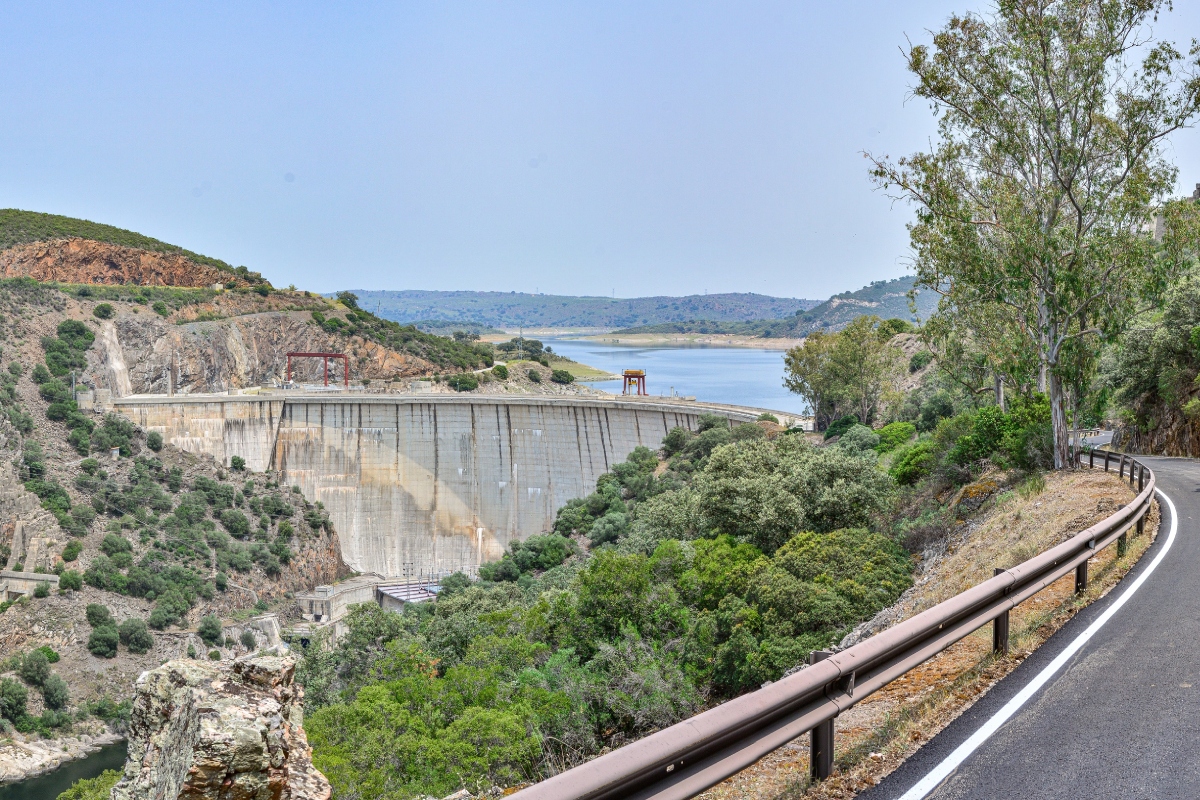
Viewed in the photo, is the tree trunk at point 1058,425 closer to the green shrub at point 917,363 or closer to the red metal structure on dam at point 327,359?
the green shrub at point 917,363

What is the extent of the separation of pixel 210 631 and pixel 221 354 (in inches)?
1550

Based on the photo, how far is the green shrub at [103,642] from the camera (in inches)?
1836

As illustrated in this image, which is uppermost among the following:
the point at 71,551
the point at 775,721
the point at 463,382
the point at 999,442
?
the point at 775,721

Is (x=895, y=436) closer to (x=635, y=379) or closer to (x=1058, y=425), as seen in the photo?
(x=1058, y=425)

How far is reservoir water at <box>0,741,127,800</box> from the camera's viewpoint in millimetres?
37406

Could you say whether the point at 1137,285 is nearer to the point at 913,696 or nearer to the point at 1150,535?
the point at 1150,535

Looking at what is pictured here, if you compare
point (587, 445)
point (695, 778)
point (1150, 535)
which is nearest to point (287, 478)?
point (587, 445)

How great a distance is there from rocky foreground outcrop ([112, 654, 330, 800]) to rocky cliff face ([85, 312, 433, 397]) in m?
71.6

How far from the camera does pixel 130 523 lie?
184 feet

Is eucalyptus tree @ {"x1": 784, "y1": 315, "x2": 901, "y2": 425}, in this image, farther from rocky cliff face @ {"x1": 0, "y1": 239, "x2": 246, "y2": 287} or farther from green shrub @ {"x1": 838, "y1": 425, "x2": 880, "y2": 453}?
rocky cliff face @ {"x1": 0, "y1": 239, "x2": 246, "y2": 287}

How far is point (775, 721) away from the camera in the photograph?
4.17 meters

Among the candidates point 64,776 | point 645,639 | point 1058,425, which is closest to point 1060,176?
point 1058,425

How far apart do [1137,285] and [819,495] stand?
8177 mm

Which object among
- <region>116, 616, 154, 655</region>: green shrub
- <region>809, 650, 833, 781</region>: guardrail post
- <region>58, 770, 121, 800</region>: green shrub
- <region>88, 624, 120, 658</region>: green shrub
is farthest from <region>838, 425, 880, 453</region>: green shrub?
<region>88, 624, 120, 658</region>: green shrub
